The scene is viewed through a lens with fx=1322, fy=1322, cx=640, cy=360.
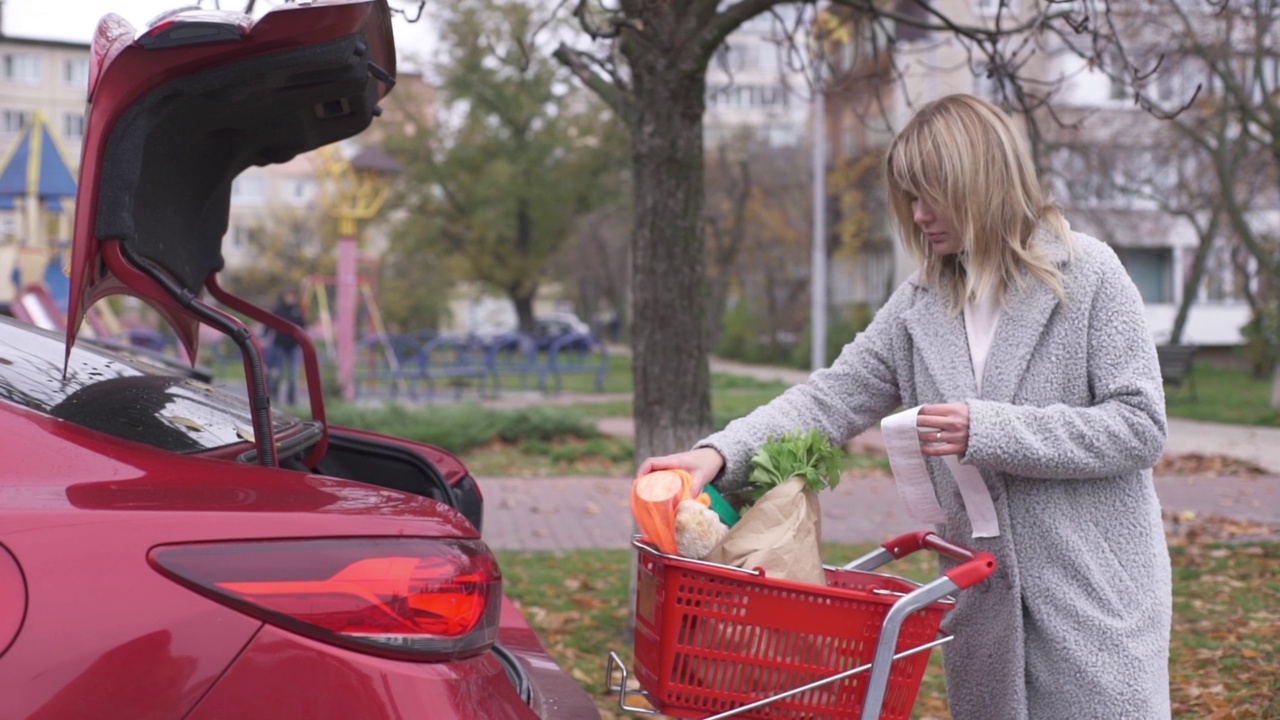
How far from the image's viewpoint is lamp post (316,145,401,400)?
2038 centimetres

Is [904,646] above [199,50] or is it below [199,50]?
below

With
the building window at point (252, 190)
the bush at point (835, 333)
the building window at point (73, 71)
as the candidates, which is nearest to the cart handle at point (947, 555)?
the bush at point (835, 333)

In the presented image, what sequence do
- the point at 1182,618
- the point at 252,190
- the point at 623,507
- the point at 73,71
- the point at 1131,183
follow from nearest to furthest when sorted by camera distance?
the point at 1182,618 < the point at 623,507 < the point at 1131,183 < the point at 73,71 < the point at 252,190

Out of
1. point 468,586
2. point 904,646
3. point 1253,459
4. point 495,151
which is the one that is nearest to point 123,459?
point 468,586

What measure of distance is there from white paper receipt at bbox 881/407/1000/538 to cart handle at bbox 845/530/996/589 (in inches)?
2.6

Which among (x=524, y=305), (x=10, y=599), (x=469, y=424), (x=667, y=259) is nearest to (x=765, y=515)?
(x=10, y=599)

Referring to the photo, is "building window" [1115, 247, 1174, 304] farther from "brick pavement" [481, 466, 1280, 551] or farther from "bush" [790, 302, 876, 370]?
"brick pavement" [481, 466, 1280, 551]

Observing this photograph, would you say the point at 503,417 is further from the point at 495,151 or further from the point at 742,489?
the point at 495,151

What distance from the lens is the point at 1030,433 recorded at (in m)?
2.40

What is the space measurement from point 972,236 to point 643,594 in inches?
36.8

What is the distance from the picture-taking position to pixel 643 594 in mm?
2471

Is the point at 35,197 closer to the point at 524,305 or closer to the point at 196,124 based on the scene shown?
the point at 196,124

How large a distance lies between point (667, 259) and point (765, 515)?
3.37 metres

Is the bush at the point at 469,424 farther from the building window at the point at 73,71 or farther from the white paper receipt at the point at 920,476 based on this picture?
the building window at the point at 73,71
